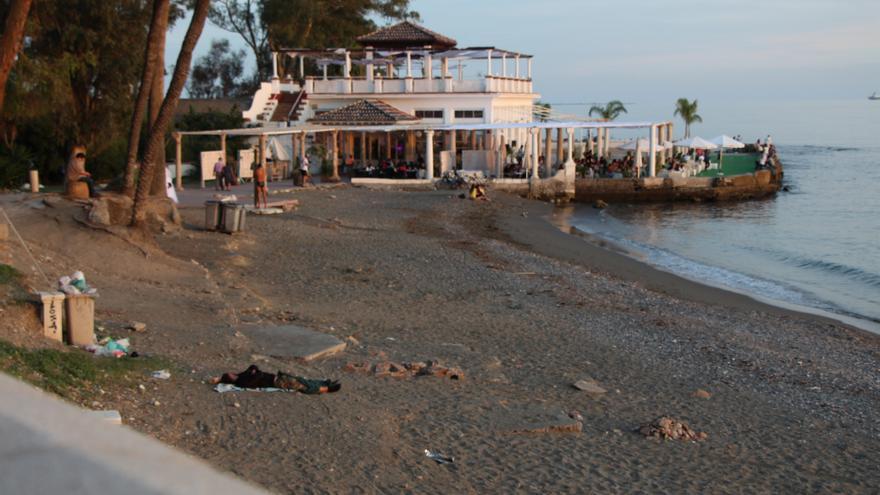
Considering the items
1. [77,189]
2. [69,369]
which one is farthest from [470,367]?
[77,189]

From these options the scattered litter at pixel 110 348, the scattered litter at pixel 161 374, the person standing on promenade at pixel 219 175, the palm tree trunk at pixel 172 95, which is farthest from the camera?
the person standing on promenade at pixel 219 175

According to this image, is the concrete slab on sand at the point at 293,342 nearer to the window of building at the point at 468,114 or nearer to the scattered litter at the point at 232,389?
the scattered litter at the point at 232,389

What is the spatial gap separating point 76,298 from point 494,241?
1862cm

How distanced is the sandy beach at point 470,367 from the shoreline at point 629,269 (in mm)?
214

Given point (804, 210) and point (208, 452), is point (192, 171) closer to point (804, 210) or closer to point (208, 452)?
point (804, 210)

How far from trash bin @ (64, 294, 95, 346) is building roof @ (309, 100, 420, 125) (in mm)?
32787

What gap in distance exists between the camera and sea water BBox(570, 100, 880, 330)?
79.7ft

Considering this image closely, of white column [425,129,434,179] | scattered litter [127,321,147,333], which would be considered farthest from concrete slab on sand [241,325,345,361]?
white column [425,129,434,179]

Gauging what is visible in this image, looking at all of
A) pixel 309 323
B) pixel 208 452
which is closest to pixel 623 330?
pixel 309 323

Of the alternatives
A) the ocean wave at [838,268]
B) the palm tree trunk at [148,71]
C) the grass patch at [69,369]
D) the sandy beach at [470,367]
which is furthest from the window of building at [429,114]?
the grass patch at [69,369]

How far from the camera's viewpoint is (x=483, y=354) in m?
12.2

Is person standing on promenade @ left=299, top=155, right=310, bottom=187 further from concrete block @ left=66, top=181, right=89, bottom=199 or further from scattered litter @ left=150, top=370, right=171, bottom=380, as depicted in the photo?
scattered litter @ left=150, top=370, right=171, bottom=380

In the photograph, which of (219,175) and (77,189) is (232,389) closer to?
(77,189)

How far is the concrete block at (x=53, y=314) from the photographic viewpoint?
31.5ft
